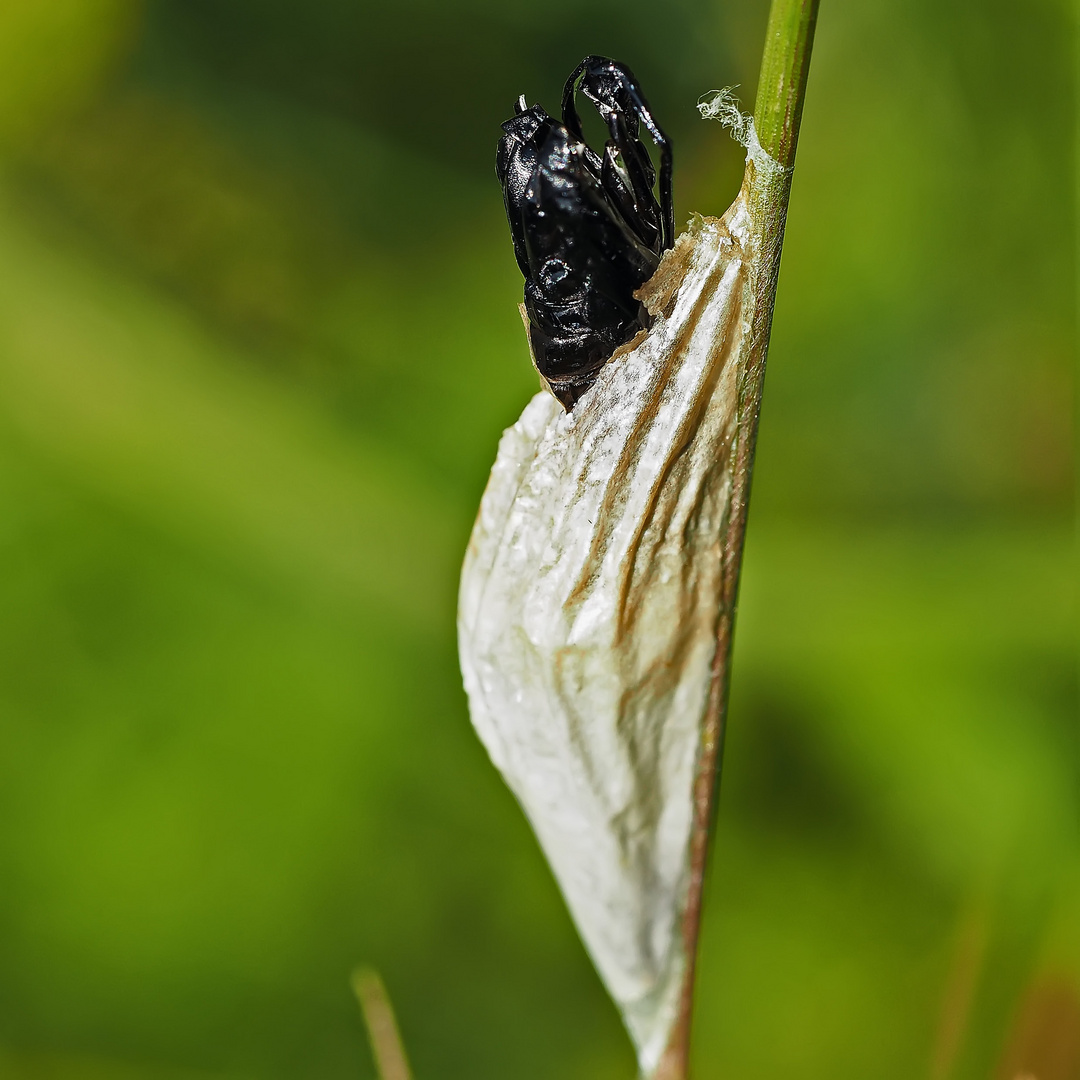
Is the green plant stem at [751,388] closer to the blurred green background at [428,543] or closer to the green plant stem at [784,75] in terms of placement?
the green plant stem at [784,75]

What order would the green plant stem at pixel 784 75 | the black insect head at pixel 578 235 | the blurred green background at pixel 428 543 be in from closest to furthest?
the green plant stem at pixel 784 75 → the black insect head at pixel 578 235 → the blurred green background at pixel 428 543

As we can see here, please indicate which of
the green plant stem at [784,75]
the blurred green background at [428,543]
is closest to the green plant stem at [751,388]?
the green plant stem at [784,75]

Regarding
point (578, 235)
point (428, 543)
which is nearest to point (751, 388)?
point (578, 235)

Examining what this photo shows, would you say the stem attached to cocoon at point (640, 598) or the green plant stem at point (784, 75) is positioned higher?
the green plant stem at point (784, 75)

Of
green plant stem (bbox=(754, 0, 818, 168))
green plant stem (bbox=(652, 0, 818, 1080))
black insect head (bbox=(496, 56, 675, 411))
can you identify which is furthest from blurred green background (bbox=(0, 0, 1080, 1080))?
green plant stem (bbox=(754, 0, 818, 168))

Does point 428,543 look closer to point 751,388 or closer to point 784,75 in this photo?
point 751,388

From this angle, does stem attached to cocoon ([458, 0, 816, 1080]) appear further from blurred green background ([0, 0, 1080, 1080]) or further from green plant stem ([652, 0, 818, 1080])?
blurred green background ([0, 0, 1080, 1080])

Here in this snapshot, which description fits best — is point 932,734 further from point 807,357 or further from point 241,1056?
point 241,1056
